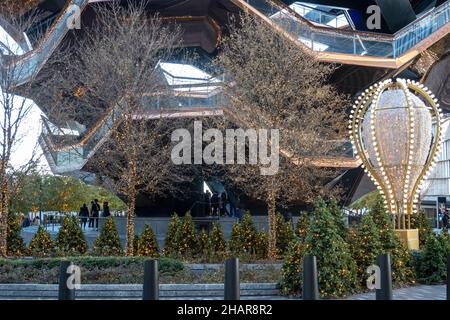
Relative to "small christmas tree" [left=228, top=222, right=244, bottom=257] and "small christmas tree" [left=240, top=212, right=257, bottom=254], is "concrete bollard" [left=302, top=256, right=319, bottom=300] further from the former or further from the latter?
"small christmas tree" [left=240, top=212, right=257, bottom=254]

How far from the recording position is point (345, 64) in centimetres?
2556

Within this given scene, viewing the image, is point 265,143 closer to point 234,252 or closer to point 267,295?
point 234,252

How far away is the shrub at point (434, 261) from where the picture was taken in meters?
12.0

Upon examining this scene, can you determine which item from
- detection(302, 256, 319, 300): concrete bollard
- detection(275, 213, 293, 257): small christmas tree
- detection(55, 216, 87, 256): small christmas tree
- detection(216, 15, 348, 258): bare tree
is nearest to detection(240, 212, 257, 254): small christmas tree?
detection(216, 15, 348, 258): bare tree

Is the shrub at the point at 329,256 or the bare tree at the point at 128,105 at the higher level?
the bare tree at the point at 128,105

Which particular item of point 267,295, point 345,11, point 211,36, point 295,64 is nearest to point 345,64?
point 295,64

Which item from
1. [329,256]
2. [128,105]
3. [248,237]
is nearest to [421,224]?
[248,237]

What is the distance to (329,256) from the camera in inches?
405

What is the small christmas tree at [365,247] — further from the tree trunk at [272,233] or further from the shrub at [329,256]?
the tree trunk at [272,233]

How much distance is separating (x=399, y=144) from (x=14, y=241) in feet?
39.9

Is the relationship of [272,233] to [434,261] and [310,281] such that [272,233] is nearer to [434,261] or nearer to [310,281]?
[434,261]

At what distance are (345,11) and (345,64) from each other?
13334 millimetres

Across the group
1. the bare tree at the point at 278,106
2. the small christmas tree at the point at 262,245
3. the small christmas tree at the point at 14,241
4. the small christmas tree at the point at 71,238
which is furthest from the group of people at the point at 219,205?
the small christmas tree at the point at 14,241

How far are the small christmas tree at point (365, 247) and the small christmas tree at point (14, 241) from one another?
11.1 meters
